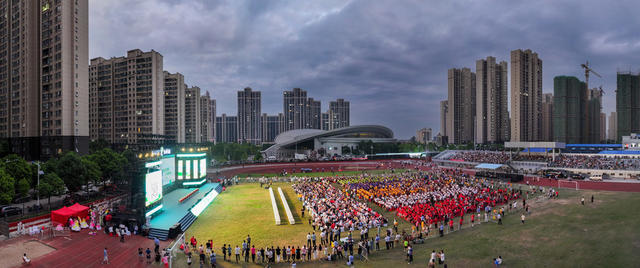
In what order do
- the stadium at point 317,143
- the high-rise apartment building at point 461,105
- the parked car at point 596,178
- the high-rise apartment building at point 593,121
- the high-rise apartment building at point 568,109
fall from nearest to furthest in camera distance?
the parked car at point 596,178, the stadium at point 317,143, the high-rise apartment building at point 568,109, the high-rise apartment building at point 593,121, the high-rise apartment building at point 461,105

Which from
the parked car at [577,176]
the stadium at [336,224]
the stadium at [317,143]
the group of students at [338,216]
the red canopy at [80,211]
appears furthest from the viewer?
the stadium at [317,143]

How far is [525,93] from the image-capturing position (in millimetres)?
113125

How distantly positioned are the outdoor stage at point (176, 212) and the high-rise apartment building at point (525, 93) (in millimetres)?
119533

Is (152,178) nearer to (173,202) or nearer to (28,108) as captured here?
(173,202)

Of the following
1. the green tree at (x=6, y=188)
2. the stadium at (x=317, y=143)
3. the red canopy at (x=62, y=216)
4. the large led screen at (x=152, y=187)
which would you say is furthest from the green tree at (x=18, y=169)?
the stadium at (x=317, y=143)

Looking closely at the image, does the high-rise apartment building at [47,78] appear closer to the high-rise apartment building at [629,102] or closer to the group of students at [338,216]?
the group of students at [338,216]

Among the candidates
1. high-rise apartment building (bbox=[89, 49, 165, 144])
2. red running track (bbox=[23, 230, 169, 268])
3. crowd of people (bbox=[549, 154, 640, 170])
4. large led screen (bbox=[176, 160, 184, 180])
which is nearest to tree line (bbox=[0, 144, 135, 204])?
large led screen (bbox=[176, 160, 184, 180])

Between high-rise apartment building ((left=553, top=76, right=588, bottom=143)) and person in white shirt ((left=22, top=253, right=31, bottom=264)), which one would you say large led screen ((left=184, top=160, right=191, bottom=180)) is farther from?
high-rise apartment building ((left=553, top=76, right=588, bottom=143))

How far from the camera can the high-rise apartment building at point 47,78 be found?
4919cm

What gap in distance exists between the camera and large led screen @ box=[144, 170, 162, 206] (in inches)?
899

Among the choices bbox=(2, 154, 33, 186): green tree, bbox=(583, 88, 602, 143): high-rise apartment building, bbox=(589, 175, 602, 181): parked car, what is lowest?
bbox=(589, 175, 602, 181): parked car

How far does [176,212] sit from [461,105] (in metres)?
156

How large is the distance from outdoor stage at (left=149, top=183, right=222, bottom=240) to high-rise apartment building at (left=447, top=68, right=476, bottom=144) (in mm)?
145706

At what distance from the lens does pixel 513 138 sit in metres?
117
